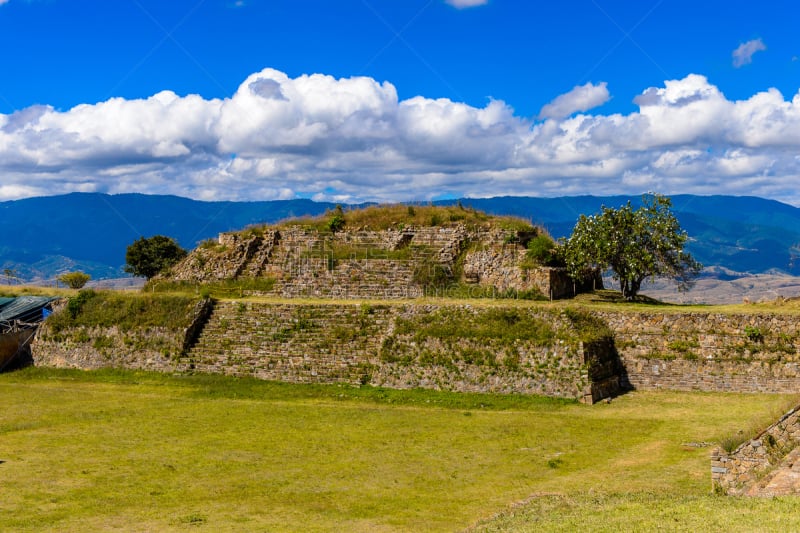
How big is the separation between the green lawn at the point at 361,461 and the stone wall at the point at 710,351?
41.8 inches

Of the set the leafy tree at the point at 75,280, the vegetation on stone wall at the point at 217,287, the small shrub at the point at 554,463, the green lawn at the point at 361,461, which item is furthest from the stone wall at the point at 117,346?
the small shrub at the point at 554,463

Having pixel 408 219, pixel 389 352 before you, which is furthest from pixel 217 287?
pixel 389 352

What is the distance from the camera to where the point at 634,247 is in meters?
33.5

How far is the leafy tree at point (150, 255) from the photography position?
59.4 m

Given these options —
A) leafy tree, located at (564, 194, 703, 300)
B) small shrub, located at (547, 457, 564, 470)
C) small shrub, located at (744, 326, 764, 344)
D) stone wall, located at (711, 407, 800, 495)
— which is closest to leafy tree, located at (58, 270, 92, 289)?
leafy tree, located at (564, 194, 703, 300)

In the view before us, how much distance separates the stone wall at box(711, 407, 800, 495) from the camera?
14.0 meters

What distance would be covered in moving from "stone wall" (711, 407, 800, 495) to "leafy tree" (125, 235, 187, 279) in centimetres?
5044

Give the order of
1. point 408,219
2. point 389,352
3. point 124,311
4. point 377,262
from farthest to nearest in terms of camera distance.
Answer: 1. point 408,219
2. point 377,262
3. point 124,311
4. point 389,352

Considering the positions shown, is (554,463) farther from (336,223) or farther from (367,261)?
(336,223)

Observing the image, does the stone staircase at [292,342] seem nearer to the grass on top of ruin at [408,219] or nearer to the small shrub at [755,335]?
the grass on top of ruin at [408,219]

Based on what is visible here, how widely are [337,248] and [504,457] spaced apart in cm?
2238

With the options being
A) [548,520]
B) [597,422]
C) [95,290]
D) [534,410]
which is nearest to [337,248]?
[95,290]

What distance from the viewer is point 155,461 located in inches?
757

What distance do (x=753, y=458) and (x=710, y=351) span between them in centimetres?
1407
